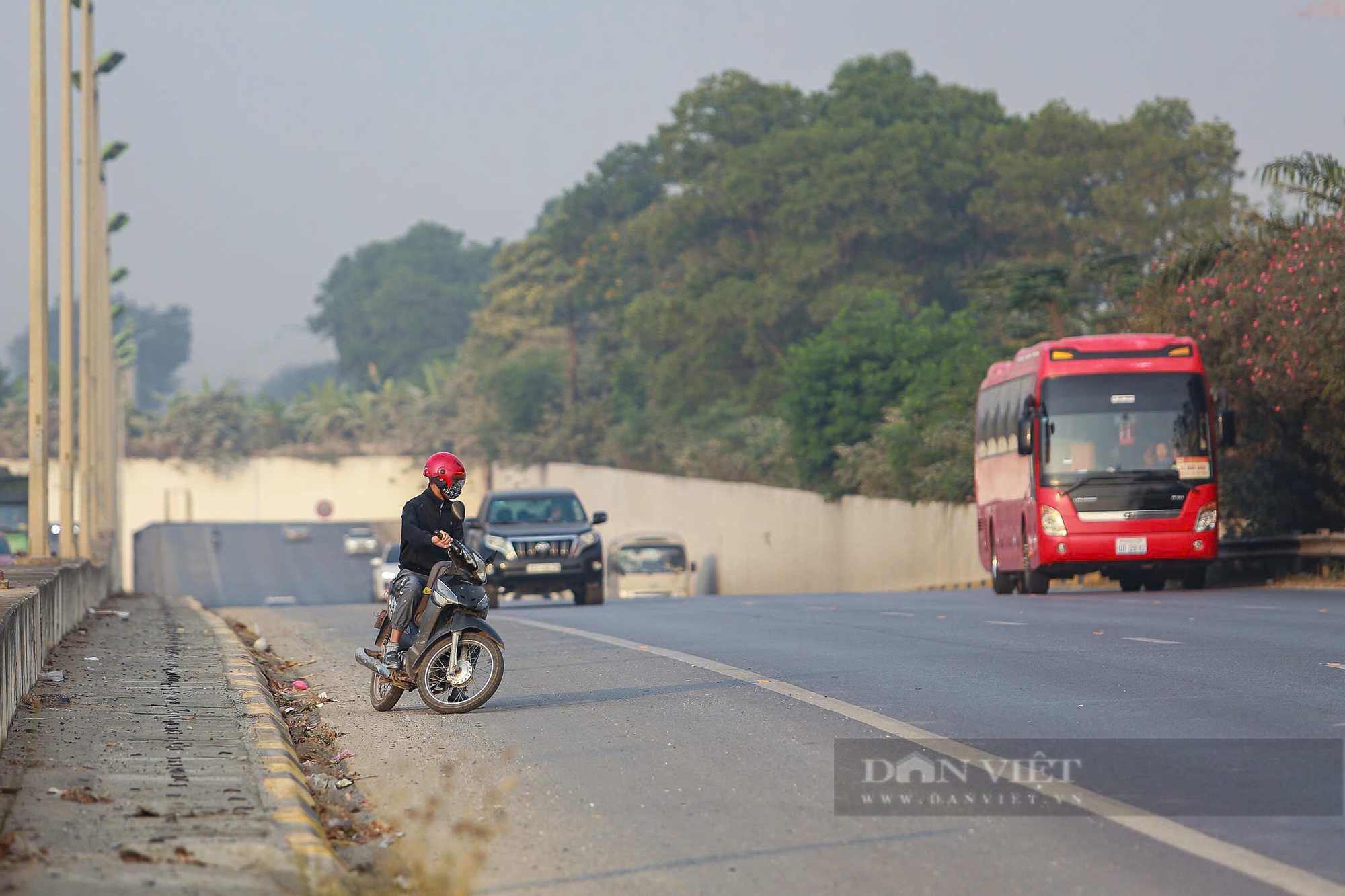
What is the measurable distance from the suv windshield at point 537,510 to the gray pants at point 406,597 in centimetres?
1873

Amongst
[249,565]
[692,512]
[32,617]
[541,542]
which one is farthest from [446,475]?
[249,565]

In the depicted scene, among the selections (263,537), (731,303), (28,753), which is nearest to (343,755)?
(28,753)

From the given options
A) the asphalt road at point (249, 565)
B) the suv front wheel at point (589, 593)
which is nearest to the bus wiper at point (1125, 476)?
the suv front wheel at point (589, 593)

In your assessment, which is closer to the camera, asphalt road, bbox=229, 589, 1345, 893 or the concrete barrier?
asphalt road, bbox=229, 589, 1345, 893

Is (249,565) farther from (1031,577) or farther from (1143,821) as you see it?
(1143,821)

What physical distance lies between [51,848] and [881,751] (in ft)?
13.9

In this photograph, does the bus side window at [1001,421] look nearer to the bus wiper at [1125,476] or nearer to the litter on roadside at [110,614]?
the bus wiper at [1125,476]

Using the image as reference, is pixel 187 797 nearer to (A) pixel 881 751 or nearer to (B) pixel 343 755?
(B) pixel 343 755

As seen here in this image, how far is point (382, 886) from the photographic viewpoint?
6531 mm

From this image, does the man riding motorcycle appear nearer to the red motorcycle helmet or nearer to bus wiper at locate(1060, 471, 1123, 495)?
the red motorcycle helmet

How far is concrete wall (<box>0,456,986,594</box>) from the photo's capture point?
47.7 meters

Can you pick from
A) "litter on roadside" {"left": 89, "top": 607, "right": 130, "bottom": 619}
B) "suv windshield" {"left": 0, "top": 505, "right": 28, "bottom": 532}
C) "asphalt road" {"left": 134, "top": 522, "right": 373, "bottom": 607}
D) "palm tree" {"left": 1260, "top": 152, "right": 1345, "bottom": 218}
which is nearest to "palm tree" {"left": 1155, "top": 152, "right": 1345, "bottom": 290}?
"palm tree" {"left": 1260, "top": 152, "right": 1345, "bottom": 218}

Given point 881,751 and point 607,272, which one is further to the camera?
point 607,272

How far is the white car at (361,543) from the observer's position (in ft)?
300
